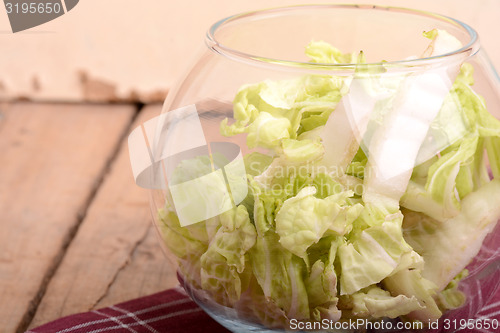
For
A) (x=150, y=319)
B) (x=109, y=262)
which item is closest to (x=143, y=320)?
(x=150, y=319)

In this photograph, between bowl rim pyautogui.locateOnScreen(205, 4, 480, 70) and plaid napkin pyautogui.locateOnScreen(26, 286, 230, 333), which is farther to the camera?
plaid napkin pyautogui.locateOnScreen(26, 286, 230, 333)

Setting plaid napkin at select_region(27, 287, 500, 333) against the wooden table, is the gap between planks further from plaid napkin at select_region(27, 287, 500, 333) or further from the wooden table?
plaid napkin at select_region(27, 287, 500, 333)

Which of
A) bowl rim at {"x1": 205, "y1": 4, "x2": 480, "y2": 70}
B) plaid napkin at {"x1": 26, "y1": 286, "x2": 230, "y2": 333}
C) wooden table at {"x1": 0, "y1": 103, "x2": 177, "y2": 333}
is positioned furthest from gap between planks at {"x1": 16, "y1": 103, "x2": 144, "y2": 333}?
bowl rim at {"x1": 205, "y1": 4, "x2": 480, "y2": 70}

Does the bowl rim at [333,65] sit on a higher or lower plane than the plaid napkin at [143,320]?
higher

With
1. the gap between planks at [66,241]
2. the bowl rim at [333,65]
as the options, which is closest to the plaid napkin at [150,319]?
the gap between planks at [66,241]

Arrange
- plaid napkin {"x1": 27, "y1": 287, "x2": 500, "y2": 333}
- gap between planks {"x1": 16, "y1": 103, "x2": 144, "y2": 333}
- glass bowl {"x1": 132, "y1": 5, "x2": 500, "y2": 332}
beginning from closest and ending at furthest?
1. glass bowl {"x1": 132, "y1": 5, "x2": 500, "y2": 332}
2. plaid napkin {"x1": 27, "y1": 287, "x2": 500, "y2": 333}
3. gap between planks {"x1": 16, "y1": 103, "x2": 144, "y2": 333}

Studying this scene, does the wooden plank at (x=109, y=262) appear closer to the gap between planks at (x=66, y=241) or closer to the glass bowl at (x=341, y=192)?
the gap between planks at (x=66, y=241)

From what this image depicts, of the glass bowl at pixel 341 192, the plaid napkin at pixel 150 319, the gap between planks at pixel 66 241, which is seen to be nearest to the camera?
the glass bowl at pixel 341 192

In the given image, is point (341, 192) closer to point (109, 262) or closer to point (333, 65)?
point (333, 65)
